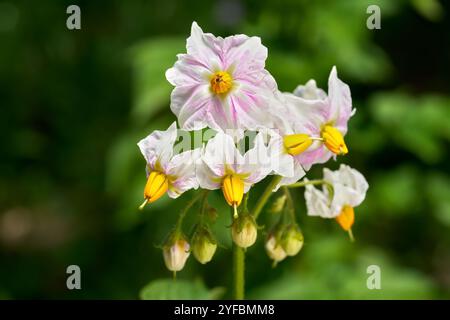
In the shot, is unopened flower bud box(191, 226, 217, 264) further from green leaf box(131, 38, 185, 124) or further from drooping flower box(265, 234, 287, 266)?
green leaf box(131, 38, 185, 124)

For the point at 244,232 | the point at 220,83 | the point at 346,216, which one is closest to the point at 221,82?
the point at 220,83

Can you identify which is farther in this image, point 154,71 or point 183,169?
point 154,71

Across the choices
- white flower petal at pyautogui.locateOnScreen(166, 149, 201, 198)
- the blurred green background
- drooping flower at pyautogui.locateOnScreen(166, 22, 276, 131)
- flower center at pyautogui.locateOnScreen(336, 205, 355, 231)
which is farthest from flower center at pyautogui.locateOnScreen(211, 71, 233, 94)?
the blurred green background

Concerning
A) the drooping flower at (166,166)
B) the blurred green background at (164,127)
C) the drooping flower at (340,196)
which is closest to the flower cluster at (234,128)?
the drooping flower at (166,166)

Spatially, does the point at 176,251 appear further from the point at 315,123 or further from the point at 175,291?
the point at 315,123
